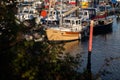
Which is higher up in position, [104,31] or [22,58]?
[22,58]

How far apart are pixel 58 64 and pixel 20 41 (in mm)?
1297

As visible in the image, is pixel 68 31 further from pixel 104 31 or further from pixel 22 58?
pixel 22 58

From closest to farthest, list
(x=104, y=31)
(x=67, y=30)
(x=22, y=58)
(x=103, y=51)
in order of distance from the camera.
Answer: (x=22, y=58) < (x=103, y=51) < (x=67, y=30) < (x=104, y=31)

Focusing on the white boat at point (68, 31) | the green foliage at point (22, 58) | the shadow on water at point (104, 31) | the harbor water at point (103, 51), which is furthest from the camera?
the shadow on water at point (104, 31)

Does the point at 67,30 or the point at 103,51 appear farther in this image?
the point at 67,30

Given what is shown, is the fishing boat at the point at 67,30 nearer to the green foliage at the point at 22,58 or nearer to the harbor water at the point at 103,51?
the harbor water at the point at 103,51

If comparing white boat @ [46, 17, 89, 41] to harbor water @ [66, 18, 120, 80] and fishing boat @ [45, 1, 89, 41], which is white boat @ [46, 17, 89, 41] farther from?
harbor water @ [66, 18, 120, 80]

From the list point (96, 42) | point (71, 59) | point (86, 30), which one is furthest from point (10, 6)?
point (86, 30)

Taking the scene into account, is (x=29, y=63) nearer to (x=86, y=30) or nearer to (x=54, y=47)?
(x=54, y=47)

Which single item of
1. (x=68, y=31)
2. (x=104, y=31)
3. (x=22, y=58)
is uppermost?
(x=22, y=58)

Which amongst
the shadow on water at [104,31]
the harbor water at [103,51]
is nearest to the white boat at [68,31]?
the harbor water at [103,51]

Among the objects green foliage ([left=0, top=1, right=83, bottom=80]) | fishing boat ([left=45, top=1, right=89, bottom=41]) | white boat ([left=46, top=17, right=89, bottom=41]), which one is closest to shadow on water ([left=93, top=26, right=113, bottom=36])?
fishing boat ([left=45, top=1, right=89, bottom=41])

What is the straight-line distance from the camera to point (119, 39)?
48.8 m

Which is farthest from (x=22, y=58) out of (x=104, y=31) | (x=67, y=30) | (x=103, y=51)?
(x=104, y=31)
